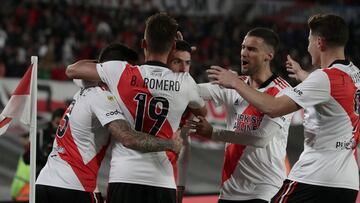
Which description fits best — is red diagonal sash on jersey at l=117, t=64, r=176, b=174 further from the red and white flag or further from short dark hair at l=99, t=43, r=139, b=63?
the red and white flag

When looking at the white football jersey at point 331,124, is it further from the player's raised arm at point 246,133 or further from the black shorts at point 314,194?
the player's raised arm at point 246,133

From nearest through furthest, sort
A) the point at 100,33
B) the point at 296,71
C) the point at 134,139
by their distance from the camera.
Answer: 1. the point at 134,139
2. the point at 296,71
3. the point at 100,33

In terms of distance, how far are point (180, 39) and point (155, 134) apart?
0.91 metres

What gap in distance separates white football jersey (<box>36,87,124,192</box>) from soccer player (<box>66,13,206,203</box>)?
16 centimetres

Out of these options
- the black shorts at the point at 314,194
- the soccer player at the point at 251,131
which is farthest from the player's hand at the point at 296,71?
the black shorts at the point at 314,194

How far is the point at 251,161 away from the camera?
199 inches

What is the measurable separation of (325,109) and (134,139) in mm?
1197

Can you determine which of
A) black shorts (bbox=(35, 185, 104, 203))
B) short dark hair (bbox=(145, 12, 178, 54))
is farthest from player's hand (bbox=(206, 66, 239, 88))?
black shorts (bbox=(35, 185, 104, 203))

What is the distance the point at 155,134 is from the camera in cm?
439

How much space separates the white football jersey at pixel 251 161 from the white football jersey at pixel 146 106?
74cm

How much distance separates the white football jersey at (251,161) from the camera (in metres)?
5.02

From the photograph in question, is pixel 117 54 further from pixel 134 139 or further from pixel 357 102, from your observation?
pixel 357 102

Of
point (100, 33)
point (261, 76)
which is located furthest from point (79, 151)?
point (100, 33)

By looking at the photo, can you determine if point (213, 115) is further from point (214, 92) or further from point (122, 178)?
point (122, 178)
